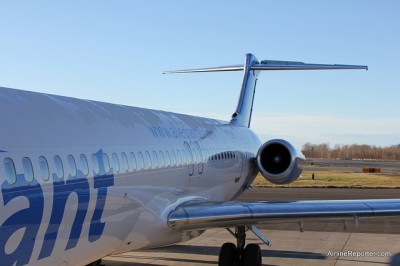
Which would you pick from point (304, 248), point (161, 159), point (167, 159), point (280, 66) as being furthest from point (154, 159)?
point (280, 66)

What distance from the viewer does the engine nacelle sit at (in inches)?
547

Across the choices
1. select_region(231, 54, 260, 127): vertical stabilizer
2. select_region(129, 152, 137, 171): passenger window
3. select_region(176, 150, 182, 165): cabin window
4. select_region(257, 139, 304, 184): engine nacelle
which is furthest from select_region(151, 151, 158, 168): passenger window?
select_region(231, 54, 260, 127): vertical stabilizer

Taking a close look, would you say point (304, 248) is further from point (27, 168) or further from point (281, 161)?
point (27, 168)

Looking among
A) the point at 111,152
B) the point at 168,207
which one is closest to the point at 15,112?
the point at 111,152

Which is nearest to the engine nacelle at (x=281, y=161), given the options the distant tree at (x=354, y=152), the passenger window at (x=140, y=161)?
the passenger window at (x=140, y=161)

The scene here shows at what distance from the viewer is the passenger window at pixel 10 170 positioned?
544 cm

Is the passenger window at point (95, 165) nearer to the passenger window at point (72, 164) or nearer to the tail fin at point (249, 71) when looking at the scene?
the passenger window at point (72, 164)

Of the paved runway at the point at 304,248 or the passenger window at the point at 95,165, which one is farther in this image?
the paved runway at the point at 304,248

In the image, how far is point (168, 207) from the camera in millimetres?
9766

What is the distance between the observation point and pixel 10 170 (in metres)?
5.48

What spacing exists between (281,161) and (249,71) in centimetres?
481

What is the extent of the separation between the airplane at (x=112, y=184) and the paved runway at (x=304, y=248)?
1.54 metres

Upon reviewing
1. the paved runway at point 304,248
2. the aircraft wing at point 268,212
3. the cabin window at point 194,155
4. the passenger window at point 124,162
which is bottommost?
the paved runway at point 304,248

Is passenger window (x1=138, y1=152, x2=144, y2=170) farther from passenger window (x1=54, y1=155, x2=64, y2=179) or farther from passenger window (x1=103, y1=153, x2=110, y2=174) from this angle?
passenger window (x1=54, y1=155, x2=64, y2=179)
